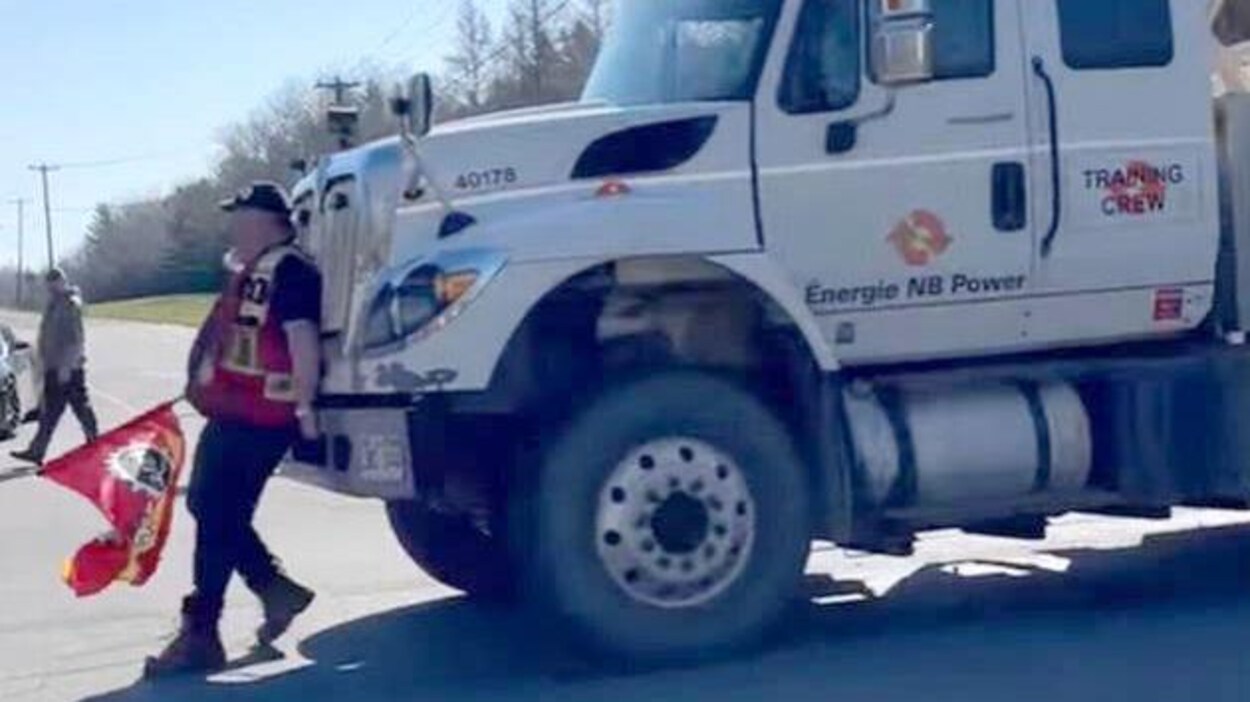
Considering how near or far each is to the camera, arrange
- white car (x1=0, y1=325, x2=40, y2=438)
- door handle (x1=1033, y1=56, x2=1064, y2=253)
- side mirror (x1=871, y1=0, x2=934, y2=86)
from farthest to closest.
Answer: white car (x1=0, y1=325, x2=40, y2=438)
door handle (x1=1033, y1=56, x2=1064, y2=253)
side mirror (x1=871, y1=0, x2=934, y2=86)

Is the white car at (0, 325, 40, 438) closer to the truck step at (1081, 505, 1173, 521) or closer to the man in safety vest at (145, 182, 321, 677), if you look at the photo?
the man in safety vest at (145, 182, 321, 677)

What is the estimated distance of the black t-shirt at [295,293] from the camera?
9.88 meters

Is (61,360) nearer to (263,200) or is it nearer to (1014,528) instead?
(263,200)

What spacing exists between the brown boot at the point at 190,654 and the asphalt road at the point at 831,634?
11cm

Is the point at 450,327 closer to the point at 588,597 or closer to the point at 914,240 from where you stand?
the point at 588,597

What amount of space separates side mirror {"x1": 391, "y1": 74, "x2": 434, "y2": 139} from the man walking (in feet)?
39.7

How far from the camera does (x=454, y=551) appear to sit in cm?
1145

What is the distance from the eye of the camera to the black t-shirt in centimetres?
988

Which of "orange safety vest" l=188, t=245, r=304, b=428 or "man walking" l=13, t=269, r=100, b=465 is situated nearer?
"orange safety vest" l=188, t=245, r=304, b=428

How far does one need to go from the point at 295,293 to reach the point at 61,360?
12.2m

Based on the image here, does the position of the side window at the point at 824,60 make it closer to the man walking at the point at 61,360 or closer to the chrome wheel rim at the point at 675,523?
the chrome wheel rim at the point at 675,523

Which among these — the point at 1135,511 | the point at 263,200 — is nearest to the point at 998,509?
the point at 1135,511

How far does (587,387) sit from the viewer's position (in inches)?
385

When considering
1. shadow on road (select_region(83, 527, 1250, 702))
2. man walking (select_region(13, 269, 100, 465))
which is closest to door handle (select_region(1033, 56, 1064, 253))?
shadow on road (select_region(83, 527, 1250, 702))
